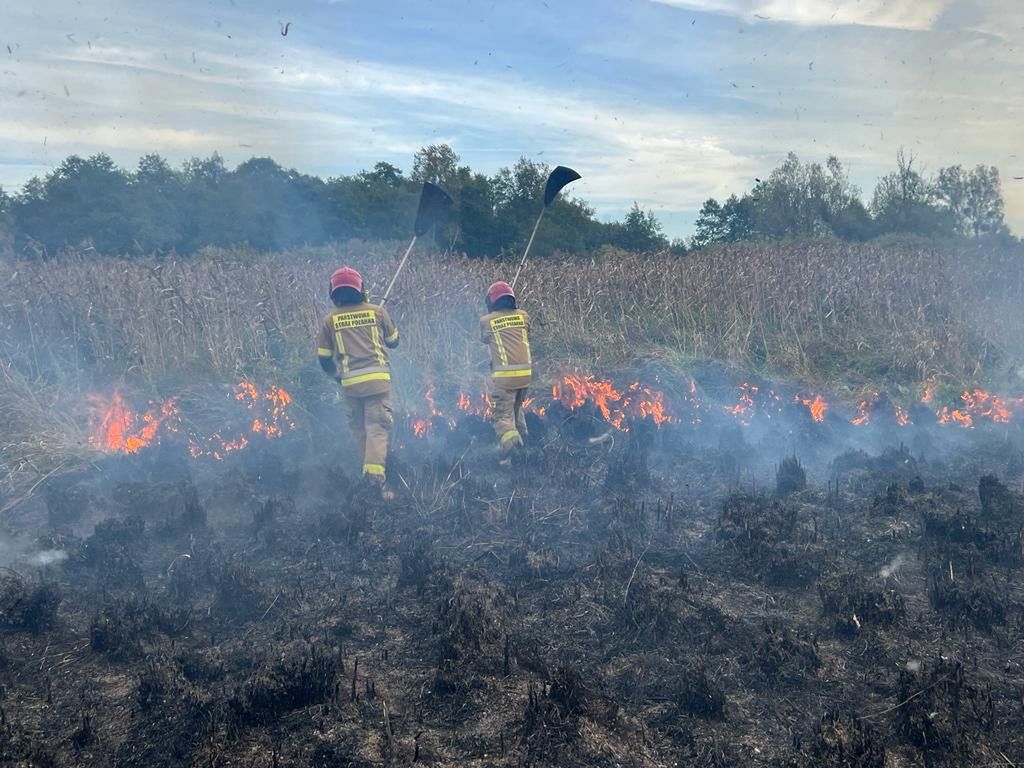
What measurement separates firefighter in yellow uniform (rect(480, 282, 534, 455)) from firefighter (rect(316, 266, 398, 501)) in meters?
1.28

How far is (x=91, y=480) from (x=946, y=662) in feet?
27.4

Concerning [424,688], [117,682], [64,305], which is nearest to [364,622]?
[424,688]

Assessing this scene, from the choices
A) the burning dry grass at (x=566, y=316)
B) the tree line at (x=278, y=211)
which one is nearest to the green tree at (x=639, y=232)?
the tree line at (x=278, y=211)

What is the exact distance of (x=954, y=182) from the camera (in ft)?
98.0

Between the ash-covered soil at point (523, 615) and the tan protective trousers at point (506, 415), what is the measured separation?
41cm

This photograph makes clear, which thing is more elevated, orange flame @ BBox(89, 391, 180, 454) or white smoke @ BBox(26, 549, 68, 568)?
orange flame @ BBox(89, 391, 180, 454)

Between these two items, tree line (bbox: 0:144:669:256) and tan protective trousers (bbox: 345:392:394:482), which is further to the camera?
tree line (bbox: 0:144:669:256)

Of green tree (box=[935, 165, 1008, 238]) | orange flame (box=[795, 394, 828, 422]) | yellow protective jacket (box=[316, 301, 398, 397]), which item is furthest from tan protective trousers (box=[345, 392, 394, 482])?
green tree (box=[935, 165, 1008, 238])

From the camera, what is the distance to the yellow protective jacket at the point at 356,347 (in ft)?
25.5

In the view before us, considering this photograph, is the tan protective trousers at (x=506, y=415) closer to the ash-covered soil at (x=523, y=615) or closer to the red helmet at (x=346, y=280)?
the ash-covered soil at (x=523, y=615)

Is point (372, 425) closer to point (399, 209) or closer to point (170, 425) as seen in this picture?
point (170, 425)

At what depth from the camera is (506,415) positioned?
8.83 m

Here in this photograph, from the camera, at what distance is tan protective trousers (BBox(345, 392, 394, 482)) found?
25.8 ft

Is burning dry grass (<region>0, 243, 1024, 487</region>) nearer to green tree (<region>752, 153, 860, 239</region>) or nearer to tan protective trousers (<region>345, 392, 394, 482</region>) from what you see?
tan protective trousers (<region>345, 392, 394, 482</region>)
